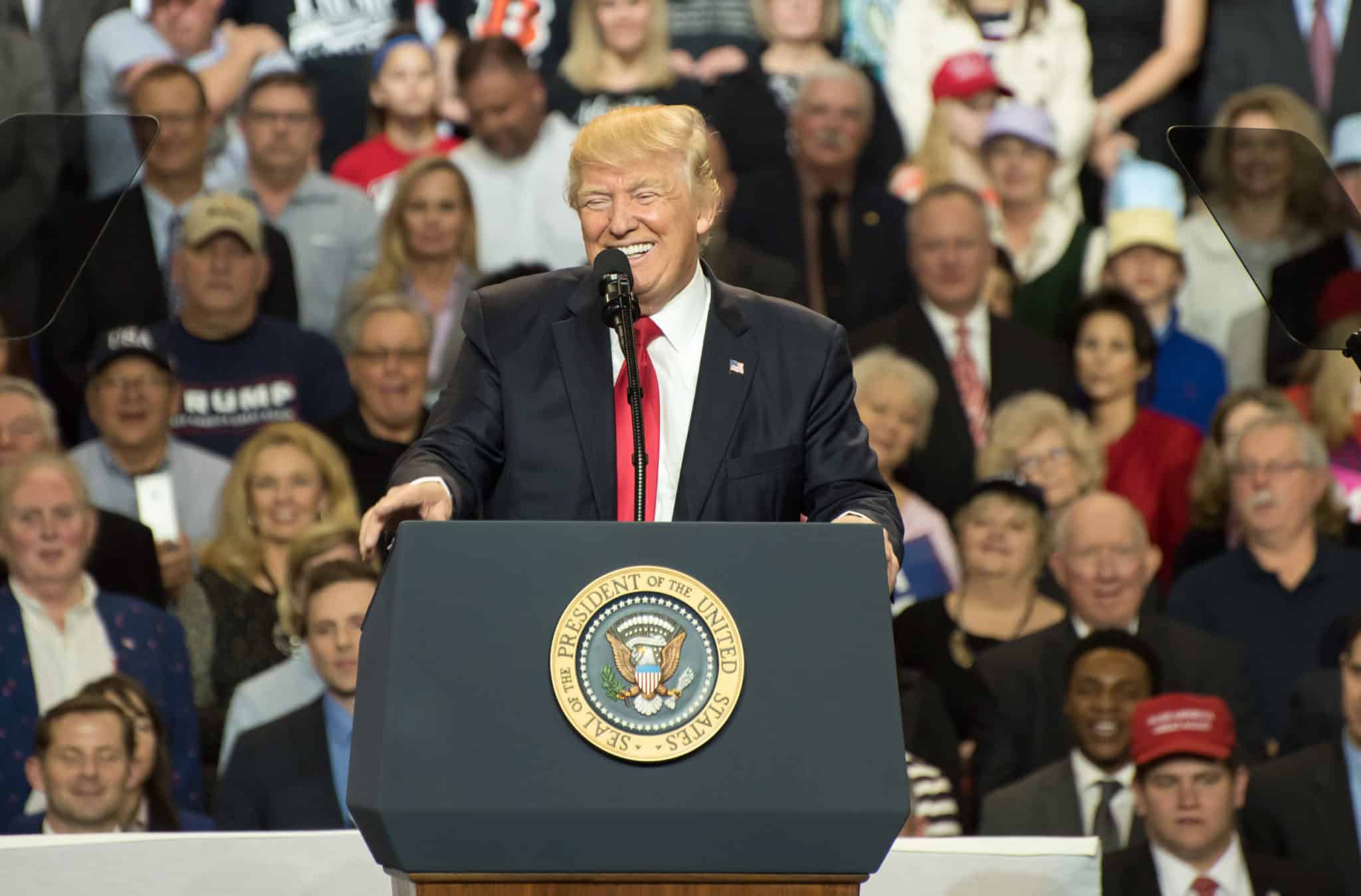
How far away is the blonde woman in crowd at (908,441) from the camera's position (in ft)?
15.0

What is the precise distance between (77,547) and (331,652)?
2.16 ft

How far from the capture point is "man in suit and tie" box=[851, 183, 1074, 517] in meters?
4.73

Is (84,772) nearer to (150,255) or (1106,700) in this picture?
(150,255)

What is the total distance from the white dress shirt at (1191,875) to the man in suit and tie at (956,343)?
108cm

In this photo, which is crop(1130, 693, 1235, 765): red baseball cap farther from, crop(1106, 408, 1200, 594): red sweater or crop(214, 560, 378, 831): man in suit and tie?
crop(214, 560, 378, 831): man in suit and tie

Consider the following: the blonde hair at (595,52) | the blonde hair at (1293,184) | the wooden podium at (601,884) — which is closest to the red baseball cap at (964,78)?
the blonde hair at (595,52)

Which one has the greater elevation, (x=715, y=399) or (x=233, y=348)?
(x=233, y=348)

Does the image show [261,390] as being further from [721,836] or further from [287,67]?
[721,836]

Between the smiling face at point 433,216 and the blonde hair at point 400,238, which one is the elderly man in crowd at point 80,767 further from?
the smiling face at point 433,216

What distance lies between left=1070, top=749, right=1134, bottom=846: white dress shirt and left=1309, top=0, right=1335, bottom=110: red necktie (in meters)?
2.17

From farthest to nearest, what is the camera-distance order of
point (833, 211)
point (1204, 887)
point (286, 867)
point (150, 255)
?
point (833, 211) < point (150, 255) < point (1204, 887) < point (286, 867)

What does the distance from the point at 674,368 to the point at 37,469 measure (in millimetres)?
2625

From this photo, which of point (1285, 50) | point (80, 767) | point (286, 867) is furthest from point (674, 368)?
point (1285, 50)

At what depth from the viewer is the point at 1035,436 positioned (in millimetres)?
4711
